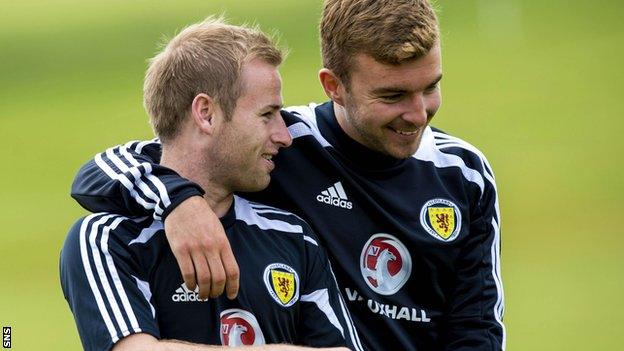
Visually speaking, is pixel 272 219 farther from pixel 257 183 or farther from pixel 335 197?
pixel 335 197

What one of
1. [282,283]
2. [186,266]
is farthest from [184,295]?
[282,283]

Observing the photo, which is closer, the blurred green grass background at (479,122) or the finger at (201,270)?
the finger at (201,270)

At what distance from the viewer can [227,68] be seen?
3.20 metres

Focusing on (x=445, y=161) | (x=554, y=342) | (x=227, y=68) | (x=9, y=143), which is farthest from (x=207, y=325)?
(x=9, y=143)

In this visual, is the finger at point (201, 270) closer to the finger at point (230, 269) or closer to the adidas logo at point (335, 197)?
the finger at point (230, 269)

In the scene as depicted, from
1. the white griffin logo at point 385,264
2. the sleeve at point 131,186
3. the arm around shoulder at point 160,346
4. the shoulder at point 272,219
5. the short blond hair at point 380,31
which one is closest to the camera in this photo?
the arm around shoulder at point 160,346

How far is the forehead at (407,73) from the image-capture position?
331 centimetres

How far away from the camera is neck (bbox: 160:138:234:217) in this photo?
125 inches

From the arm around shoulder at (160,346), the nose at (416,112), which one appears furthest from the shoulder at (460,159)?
the arm around shoulder at (160,346)

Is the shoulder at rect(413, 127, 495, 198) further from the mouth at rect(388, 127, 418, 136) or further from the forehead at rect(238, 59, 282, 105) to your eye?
the forehead at rect(238, 59, 282, 105)

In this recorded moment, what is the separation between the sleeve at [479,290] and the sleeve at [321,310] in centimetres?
41

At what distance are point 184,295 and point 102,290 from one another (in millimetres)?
227

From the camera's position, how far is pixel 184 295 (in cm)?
302

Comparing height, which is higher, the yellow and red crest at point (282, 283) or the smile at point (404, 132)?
the smile at point (404, 132)
